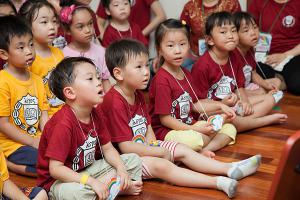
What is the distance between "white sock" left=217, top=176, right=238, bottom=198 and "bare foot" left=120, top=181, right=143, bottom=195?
Answer: 31 cm

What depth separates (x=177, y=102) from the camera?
2.29 metres

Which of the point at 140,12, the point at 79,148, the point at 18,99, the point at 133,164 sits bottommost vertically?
the point at 133,164

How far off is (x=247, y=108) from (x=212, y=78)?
0.25 meters

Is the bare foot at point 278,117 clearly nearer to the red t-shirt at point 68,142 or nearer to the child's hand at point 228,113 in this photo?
the child's hand at point 228,113

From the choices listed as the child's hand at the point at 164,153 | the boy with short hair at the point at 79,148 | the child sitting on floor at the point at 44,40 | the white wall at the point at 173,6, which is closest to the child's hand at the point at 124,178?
the boy with short hair at the point at 79,148

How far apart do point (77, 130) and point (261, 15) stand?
1926 millimetres

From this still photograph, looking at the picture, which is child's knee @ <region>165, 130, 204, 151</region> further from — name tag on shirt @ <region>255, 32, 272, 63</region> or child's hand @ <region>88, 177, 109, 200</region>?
name tag on shirt @ <region>255, 32, 272, 63</region>

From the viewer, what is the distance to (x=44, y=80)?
7.73 ft

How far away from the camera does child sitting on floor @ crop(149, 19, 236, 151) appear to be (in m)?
2.24

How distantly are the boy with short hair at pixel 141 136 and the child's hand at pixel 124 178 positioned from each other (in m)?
0.13

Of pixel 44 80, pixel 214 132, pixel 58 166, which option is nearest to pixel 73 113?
pixel 58 166

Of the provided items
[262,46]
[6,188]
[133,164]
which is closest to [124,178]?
[133,164]

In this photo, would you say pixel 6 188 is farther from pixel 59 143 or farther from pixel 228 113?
pixel 228 113

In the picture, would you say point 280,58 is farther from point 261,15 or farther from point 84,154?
point 84,154
